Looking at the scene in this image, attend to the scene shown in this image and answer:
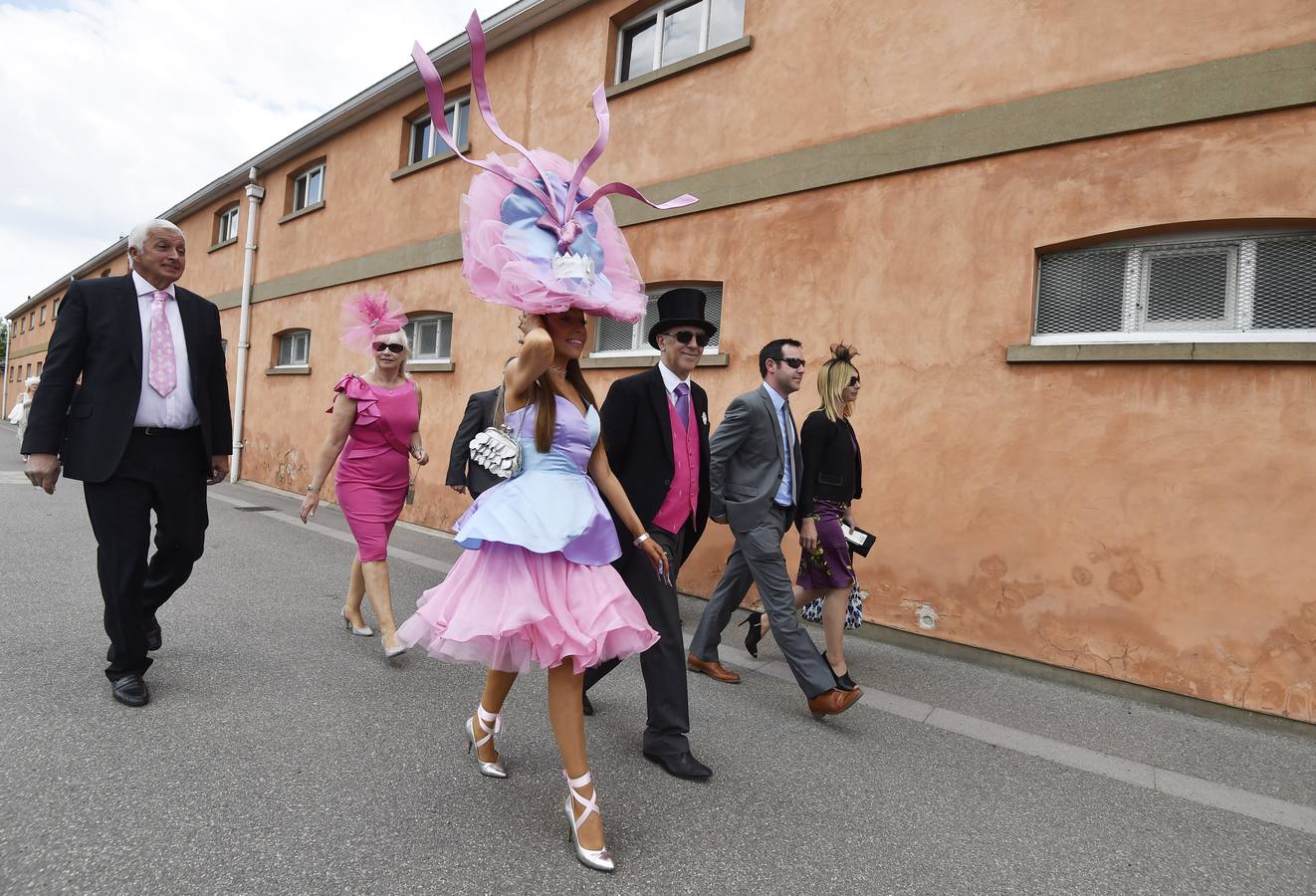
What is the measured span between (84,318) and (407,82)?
8196 mm

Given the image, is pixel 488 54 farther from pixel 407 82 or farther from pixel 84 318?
pixel 84 318

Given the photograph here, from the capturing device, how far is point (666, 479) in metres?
3.24

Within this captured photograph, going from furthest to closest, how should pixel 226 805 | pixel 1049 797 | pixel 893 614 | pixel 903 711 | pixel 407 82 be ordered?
1. pixel 407 82
2. pixel 893 614
3. pixel 903 711
4. pixel 1049 797
5. pixel 226 805

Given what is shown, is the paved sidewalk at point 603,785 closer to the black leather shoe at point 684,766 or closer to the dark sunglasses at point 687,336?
the black leather shoe at point 684,766

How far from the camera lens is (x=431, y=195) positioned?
9.51m

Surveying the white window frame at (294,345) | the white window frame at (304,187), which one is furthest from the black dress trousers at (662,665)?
the white window frame at (304,187)

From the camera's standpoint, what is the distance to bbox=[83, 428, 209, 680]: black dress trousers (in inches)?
126

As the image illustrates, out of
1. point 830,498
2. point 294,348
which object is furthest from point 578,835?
point 294,348

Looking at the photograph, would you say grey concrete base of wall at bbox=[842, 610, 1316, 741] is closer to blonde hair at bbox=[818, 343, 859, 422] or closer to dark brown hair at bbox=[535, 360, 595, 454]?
blonde hair at bbox=[818, 343, 859, 422]

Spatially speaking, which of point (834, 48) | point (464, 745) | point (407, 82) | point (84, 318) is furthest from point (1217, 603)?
point (407, 82)

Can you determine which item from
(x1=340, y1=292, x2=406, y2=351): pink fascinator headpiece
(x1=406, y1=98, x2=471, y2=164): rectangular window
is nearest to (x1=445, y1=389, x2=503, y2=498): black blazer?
(x1=340, y1=292, x2=406, y2=351): pink fascinator headpiece

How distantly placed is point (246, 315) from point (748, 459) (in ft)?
42.6

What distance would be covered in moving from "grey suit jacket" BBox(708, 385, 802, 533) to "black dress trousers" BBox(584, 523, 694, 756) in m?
0.93

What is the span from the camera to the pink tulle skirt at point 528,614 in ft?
7.25
